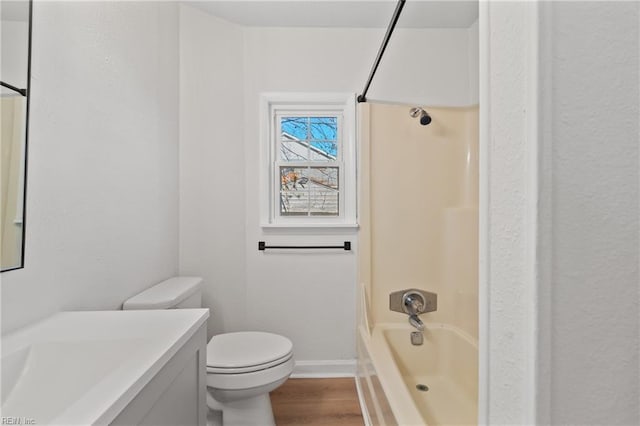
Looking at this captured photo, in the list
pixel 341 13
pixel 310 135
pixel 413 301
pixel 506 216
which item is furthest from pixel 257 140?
pixel 506 216

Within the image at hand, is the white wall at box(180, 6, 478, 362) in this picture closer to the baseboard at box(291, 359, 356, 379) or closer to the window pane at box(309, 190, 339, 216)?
the baseboard at box(291, 359, 356, 379)

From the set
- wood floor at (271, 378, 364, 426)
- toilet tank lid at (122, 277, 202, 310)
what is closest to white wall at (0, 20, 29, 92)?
toilet tank lid at (122, 277, 202, 310)

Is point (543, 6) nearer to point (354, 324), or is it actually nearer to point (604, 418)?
point (604, 418)

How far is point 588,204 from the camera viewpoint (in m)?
0.41

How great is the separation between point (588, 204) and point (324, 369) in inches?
77.2

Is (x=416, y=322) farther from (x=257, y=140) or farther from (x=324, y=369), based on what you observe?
(x=257, y=140)

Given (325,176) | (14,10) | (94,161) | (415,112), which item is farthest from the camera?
(325,176)

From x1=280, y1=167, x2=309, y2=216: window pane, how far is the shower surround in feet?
1.29

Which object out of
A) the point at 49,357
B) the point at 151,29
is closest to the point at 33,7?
the point at 151,29

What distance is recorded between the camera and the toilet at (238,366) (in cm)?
134

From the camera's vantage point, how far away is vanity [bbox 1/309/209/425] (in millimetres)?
586

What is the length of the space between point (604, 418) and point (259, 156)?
1923 mm

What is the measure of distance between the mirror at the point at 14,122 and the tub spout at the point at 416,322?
1785 mm

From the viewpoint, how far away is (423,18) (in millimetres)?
1980
